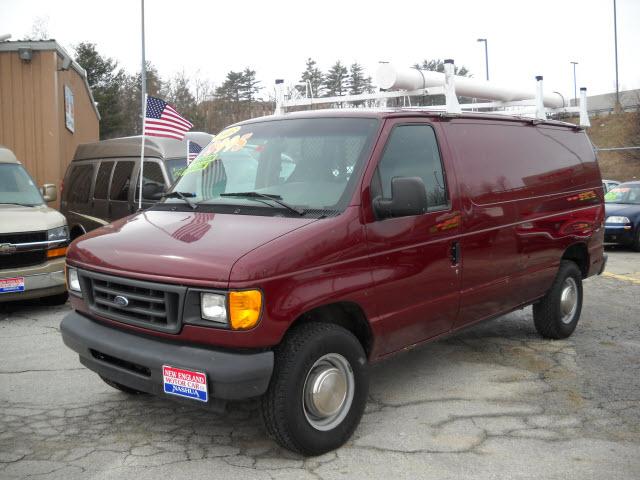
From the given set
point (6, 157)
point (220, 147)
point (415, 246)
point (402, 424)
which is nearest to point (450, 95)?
point (415, 246)

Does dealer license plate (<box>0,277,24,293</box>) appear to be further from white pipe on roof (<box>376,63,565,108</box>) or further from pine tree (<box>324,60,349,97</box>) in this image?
pine tree (<box>324,60,349,97</box>)

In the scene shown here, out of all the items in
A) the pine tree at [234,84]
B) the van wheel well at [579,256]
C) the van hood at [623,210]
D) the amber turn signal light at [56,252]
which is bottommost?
the van wheel well at [579,256]

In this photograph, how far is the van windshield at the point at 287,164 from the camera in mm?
4141

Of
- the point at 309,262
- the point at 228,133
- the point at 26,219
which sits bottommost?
the point at 309,262

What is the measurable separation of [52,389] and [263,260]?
261cm

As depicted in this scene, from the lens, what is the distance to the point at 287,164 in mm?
4457

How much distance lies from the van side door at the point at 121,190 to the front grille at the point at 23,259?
7.28ft

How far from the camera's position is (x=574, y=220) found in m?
6.22

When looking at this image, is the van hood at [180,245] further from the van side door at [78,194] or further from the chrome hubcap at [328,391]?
the van side door at [78,194]

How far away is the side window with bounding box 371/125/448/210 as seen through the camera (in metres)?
4.26

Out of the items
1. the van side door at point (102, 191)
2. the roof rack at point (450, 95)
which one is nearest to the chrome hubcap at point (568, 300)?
the roof rack at point (450, 95)

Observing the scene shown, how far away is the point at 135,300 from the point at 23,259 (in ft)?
14.6

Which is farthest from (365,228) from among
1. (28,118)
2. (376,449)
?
(28,118)

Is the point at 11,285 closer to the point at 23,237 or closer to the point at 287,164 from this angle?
the point at 23,237
